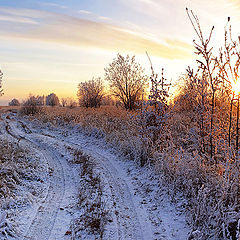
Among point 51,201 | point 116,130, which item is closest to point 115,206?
point 51,201

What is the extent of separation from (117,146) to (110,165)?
249 centimetres

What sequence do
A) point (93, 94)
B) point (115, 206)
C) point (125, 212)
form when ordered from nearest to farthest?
point (125, 212), point (115, 206), point (93, 94)

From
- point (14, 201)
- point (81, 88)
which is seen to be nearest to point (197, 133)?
point (14, 201)

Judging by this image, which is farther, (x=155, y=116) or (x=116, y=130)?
(x=116, y=130)

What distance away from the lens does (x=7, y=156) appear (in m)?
8.43

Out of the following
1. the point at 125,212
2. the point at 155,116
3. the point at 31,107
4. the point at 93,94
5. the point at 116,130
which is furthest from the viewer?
the point at 93,94

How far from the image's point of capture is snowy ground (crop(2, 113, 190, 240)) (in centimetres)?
451

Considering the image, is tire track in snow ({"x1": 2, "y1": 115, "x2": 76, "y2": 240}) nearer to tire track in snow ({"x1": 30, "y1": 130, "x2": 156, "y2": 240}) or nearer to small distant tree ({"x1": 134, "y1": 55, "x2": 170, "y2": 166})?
tire track in snow ({"x1": 30, "y1": 130, "x2": 156, "y2": 240})

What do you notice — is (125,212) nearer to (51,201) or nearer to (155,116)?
(51,201)

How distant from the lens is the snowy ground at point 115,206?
4.51m

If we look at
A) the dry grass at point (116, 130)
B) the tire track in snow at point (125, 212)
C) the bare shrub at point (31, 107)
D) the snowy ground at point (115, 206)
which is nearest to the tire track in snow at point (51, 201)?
the snowy ground at point (115, 206)

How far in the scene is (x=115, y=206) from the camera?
558cm

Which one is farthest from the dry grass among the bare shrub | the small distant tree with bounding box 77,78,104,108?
the small distant tree with bounding box 77,78,104,108

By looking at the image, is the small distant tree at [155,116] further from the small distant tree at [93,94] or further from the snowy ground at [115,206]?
the small distant tree at [93,94]
